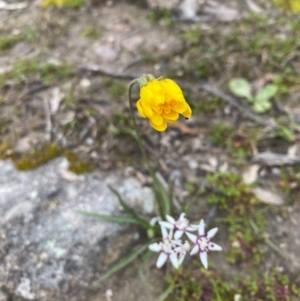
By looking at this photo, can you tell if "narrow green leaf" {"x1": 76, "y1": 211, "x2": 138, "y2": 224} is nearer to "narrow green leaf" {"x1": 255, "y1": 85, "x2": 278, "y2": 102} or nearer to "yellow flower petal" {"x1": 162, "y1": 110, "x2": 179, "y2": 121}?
"yellow flower petal" {"x1": 162, "y1": 110, "x2": 179, "y2": 121}

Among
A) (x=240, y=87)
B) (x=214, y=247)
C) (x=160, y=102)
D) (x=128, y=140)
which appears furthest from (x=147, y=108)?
(x=240, y=87)

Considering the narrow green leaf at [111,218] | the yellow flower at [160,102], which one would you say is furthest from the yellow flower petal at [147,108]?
the narrow green leaf at [111,218]

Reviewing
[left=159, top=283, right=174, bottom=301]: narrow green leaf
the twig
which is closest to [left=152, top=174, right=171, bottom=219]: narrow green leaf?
→ [left=159, top=283, right=174, bottom=301]: narrow green leaf

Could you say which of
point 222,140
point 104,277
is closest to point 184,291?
point 104,277

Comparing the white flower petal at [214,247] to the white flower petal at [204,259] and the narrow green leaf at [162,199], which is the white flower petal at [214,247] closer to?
the white flower petal at [204,259]

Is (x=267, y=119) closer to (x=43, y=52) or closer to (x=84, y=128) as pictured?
(x=84, y=128)
